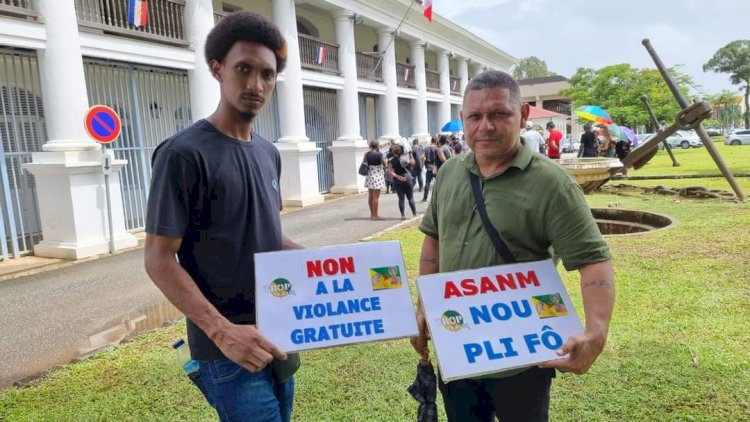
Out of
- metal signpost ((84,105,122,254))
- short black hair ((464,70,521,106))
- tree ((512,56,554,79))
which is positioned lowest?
short black hair ((464,70,521,106))

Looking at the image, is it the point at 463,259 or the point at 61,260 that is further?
the point at 61,260

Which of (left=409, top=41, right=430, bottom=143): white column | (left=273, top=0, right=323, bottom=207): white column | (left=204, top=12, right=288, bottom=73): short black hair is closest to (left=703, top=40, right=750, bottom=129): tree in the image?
(left=409, top=41, right=430, bottom=143): white column

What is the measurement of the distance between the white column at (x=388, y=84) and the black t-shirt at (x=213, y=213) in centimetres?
1557

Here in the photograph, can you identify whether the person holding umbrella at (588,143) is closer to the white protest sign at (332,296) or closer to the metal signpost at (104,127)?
the metal signpost at (104,127)

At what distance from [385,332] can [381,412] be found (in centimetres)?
161

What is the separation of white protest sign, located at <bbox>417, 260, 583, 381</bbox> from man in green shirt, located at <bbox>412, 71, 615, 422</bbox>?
58mm

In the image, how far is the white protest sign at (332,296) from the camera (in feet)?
4.99

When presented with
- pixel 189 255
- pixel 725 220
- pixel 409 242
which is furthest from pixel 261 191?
pixel 725 220

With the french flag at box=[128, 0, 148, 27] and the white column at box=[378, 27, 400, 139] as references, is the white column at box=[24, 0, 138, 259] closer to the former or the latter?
the french flag at box=[128, 0, 148, 27]

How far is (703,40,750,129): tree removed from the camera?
62.7m

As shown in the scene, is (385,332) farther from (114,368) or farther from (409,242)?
(409,242)

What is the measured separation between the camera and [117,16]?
9.23 metres

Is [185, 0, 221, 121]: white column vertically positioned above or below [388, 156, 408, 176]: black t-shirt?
above

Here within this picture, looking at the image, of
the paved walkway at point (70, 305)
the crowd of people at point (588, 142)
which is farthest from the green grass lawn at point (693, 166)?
the paved walkway at point (70, 305)
